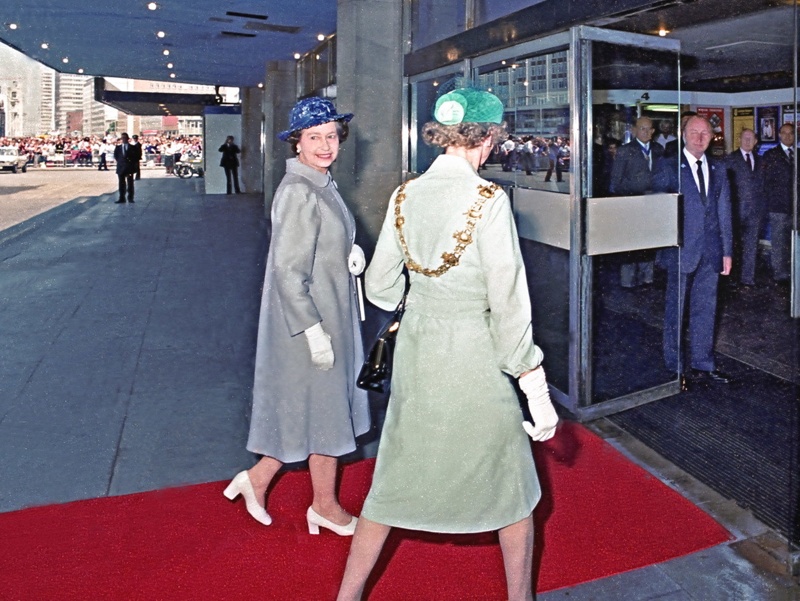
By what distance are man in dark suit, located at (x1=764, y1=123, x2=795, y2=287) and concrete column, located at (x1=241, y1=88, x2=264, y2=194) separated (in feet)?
63.7

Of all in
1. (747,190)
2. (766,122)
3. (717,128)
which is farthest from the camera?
(747,190)

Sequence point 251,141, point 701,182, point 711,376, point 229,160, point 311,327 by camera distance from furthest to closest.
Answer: point 251,141
point 229,160
point 711,376
point 701,182
point 311,327

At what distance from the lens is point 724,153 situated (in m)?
6.43

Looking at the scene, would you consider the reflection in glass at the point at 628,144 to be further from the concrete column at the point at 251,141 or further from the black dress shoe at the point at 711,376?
the concrete column at the point at 251,141

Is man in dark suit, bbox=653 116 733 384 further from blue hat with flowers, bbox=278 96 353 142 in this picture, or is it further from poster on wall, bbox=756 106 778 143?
blue hat with flowers, bbox=278 96 353 142

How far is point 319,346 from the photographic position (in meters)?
3.16

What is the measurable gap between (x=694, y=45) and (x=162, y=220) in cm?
1165

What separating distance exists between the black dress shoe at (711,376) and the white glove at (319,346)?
344cm

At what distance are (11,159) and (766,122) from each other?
4042 cm

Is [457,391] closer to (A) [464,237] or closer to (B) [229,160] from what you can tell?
(A) [464,237]

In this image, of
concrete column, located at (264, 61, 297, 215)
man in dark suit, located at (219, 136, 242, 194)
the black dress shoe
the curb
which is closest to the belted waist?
the black dress shoe

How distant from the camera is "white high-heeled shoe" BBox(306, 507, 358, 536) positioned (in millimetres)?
3393

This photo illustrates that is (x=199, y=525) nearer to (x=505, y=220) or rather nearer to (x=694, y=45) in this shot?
(x=505, y=220)

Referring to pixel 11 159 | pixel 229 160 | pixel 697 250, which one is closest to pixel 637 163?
pixel 697 250
